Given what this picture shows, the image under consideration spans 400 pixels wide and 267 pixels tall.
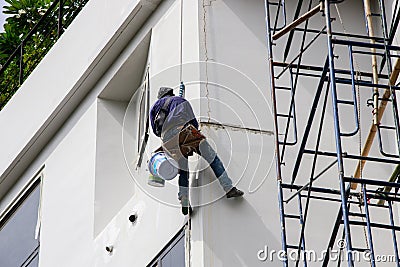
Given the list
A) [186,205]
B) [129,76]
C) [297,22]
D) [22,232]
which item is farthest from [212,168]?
[22,232]

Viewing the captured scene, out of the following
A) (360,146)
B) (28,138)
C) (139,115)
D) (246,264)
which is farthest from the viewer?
(28,138)

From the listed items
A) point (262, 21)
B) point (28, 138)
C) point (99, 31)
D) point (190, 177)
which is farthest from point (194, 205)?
point (28, 138)

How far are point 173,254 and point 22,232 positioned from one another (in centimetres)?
498

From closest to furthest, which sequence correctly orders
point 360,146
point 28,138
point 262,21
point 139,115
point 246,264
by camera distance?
point 246,264 < point 360,146 < point 262,21 < point 139,115 < point 28,138

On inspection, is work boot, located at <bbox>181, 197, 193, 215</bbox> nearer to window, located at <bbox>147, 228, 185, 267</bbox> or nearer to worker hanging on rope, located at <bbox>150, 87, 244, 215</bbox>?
worker hanging on rope, located at <bbox>150, 87, 244, 215</bbox>

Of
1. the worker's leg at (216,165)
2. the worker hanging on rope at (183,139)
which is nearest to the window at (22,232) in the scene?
the worker hanging on rope at (183,139)

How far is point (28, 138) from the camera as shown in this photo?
14711 mm

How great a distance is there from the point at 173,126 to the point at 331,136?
1.68 metres

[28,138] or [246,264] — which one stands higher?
[28,138]

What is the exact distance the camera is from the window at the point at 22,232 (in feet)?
48.1

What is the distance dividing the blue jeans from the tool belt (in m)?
0.06

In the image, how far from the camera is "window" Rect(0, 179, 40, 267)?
1466 cm

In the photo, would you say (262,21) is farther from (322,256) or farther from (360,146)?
(322,256)

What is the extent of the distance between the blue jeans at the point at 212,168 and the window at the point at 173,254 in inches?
15.3
